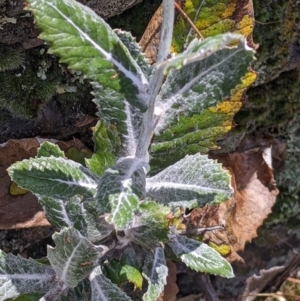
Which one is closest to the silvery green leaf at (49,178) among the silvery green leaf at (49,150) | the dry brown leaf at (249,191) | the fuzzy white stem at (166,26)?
the silvery green leaf at (49,150)

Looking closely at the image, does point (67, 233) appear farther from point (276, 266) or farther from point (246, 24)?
point (276, 266)

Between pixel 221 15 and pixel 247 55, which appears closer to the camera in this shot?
pixel 247 55

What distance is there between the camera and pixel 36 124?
6.38ft

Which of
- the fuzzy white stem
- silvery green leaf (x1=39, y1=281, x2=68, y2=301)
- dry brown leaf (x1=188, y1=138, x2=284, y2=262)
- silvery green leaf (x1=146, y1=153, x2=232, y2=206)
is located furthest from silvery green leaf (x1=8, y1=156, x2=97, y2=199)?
dry brown leaf (x1=188, y1=138, x2=284, y2=262)

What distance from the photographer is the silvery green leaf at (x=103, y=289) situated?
5.42 ft

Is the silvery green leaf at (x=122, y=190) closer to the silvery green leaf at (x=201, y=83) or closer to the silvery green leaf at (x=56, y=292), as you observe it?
the silvery green leaf at (x=201, y=83)

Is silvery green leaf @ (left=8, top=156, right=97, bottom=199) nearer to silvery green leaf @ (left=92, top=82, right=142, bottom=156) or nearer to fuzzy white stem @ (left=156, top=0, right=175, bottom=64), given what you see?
silvery green leaf @ (left=92, top=82, right=142, bottom=156)

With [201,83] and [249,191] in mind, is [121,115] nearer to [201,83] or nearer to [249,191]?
[201,83]

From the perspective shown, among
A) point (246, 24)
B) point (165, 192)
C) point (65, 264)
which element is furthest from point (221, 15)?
point (65, 264)

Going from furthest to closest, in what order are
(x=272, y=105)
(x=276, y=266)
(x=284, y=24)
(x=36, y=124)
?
(x=276, y=266) < (x=272, y=105) < (x=284, y=24) < (x=36, y=124)

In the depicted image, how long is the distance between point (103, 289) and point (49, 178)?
428 mm

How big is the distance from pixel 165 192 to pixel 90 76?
19.6 inches

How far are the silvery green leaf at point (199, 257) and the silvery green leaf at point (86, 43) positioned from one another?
0.66 metres

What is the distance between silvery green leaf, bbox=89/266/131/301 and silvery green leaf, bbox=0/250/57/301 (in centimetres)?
14
